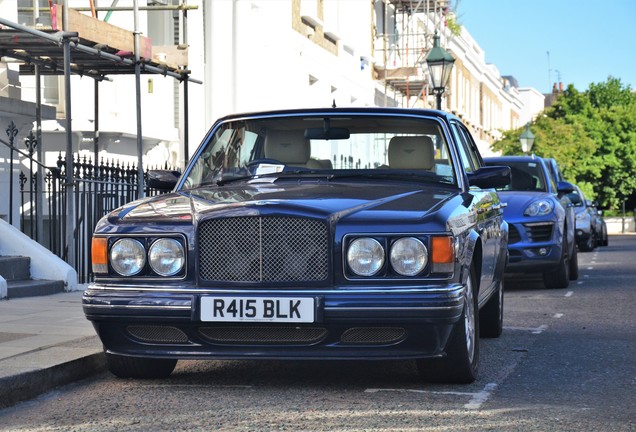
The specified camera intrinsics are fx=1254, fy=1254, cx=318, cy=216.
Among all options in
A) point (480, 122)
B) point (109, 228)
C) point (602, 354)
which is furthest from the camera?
point (480, 122)

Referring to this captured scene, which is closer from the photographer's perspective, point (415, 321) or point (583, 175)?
point (415, 321)

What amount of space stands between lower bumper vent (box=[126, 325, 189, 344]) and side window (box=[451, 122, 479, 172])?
2.36 metres

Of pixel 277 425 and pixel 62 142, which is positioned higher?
pixel 62 142

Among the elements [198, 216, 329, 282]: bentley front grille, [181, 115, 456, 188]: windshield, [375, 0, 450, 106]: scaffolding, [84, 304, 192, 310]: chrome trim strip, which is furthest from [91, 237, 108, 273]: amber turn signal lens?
[375, 0, 450, 106]: scaffolding

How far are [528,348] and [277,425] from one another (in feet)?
12.1

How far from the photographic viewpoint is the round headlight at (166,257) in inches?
267

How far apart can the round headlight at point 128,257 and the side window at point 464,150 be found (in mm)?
2354

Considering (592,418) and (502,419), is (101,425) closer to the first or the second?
(502,419)

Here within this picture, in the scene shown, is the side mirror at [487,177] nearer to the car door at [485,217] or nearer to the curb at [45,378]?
the car door at [485,217]

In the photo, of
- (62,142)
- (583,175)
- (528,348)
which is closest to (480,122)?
(583,175)

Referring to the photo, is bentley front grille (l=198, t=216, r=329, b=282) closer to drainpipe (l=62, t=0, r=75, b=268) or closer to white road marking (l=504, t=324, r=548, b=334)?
white road marking (l=504, t=324, r=548, b=334)

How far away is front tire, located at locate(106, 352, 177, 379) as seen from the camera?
733 centimetres

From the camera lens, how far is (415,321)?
21.2 feet

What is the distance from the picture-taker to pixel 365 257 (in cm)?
660
